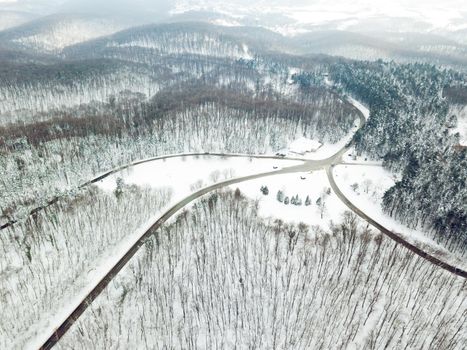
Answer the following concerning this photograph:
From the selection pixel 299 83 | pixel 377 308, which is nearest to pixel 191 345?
pixel 377 308

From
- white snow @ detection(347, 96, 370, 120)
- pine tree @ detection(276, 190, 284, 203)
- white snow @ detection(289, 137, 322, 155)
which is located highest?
white snow @ detection(347, 96, 370, 120)

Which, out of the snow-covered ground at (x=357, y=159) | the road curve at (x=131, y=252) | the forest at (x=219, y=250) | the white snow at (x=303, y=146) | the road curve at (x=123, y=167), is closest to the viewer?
the road curve at (x=131, y=252)

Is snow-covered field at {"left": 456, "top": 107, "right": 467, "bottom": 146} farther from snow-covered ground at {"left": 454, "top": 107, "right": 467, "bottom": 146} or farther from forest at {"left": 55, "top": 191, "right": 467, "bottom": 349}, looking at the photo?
forest at {"left": 55, "top": 191, "right": 467, "bottom": 349}

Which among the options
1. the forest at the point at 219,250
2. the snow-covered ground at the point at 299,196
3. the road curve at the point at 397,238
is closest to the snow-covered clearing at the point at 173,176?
the forest at the point at 219,250

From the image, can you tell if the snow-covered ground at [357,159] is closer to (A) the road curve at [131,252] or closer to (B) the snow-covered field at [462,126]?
(A) the road curve at [131,252]

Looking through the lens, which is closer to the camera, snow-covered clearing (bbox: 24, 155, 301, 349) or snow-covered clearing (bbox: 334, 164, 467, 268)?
snow-covered clearing (bbox: 24, 155, 301, 349)

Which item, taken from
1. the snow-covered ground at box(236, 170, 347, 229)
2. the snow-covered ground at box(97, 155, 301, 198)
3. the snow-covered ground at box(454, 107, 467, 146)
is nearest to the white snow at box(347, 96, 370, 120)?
the snow-covered ground at box(454, 107, 467, 146)
